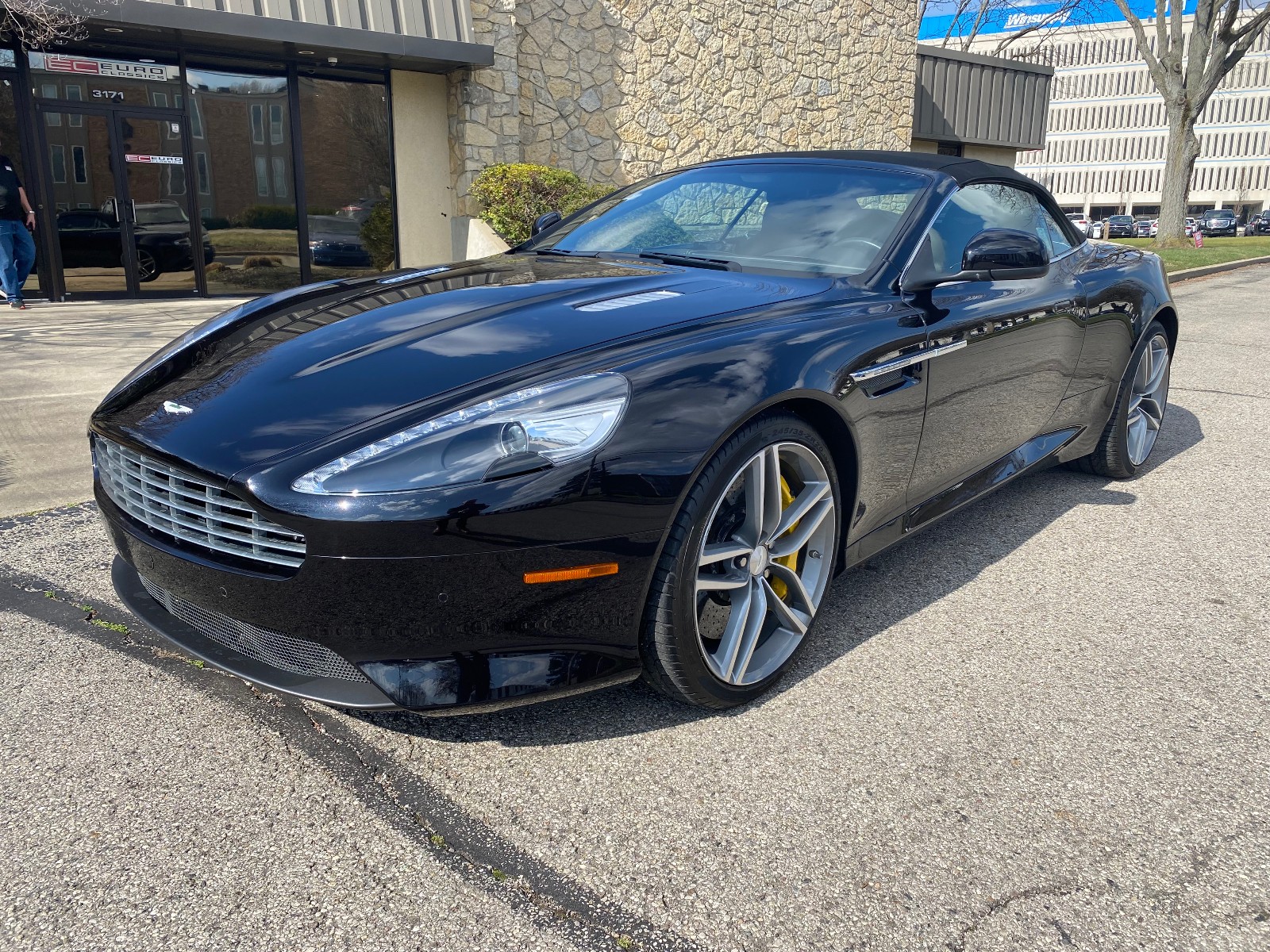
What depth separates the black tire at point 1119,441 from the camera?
457 cm

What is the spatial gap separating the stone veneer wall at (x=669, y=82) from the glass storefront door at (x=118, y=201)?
135 inches

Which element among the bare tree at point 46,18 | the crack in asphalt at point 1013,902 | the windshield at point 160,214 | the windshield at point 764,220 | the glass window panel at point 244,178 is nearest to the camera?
the crack in asphalt at point 1013,902

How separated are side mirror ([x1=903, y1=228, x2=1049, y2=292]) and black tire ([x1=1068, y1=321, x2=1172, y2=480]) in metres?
1.56

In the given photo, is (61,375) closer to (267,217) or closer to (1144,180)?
(267,217)

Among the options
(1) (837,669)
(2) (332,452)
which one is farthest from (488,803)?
(1) (837,669)

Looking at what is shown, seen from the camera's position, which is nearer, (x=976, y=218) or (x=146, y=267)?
(x=976, y=218)

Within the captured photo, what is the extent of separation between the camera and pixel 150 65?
36.6 feet

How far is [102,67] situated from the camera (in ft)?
35.6

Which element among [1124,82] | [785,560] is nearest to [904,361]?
[785,560]

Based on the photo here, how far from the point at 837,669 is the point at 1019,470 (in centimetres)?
148

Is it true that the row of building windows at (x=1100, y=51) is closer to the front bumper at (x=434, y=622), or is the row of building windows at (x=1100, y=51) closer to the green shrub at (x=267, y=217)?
the green shrub at (x=267, y=217)

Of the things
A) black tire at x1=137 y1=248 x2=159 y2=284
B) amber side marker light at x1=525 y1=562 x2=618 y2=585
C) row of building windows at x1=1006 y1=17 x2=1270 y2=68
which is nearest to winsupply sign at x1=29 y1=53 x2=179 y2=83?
black tire at x1=137 y1=248 x2=159 y2=284

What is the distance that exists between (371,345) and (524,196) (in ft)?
31.0

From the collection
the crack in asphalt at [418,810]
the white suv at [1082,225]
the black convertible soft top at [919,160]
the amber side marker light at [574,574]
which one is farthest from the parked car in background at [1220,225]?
the crack in asphalt at [418,810]
